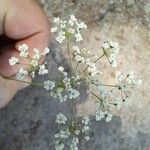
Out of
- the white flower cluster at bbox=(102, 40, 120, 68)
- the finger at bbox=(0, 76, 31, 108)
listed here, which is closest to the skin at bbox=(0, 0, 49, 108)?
the finger at bbox=(0, 76, 31, 108)

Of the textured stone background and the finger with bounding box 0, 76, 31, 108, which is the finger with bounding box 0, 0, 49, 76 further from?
the textured stone background

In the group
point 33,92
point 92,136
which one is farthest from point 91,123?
point 33,92

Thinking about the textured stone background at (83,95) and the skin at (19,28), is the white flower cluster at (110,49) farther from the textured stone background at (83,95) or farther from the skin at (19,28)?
the textured stone background at (83,95)

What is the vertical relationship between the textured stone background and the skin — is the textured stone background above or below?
below

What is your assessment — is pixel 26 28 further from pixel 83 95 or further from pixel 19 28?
pixel 83 95

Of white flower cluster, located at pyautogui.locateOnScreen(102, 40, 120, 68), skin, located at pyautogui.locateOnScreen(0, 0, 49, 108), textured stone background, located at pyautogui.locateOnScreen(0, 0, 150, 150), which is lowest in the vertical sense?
textured stone background, located at pyautogui.locateOnScreen(0, 0, 150, 150)

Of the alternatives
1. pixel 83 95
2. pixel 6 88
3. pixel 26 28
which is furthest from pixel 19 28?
pixel 83 95

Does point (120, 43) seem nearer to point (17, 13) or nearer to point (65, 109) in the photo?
point (65, 109)
